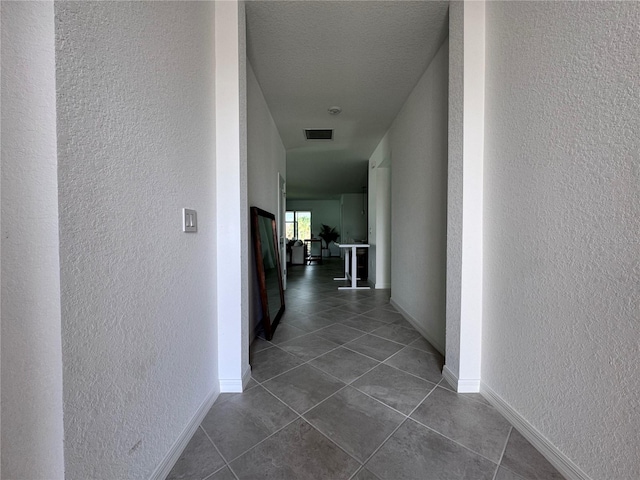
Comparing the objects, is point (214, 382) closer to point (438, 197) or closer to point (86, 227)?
point (86, 227)

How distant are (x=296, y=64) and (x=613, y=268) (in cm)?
245

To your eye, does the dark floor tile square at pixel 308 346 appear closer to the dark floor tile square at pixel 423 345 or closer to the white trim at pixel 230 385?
the white trim at pixel 230 385

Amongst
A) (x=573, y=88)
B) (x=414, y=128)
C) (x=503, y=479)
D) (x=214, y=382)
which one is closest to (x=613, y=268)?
(x=573, y=88)

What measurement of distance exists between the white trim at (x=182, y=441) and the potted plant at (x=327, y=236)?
9.80 m

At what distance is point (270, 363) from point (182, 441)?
2.65 feet

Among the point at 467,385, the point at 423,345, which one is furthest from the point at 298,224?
the point at 467,385

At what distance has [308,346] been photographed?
217 cm

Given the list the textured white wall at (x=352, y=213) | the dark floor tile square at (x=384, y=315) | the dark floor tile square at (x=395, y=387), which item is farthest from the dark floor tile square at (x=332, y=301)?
the textured white wall at (x=352, y=213)

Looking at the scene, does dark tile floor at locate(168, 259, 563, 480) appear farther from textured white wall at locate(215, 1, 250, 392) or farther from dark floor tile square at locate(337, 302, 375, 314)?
dark floor tile square at locate(337, 302, 375, 314)

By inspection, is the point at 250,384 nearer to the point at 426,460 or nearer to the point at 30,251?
the point at 426,460

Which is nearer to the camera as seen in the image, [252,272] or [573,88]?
[573,88]

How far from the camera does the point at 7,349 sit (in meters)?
0.53

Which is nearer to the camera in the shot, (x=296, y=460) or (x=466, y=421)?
(x=296, y=460)

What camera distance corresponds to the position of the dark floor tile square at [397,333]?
2.30 metres
